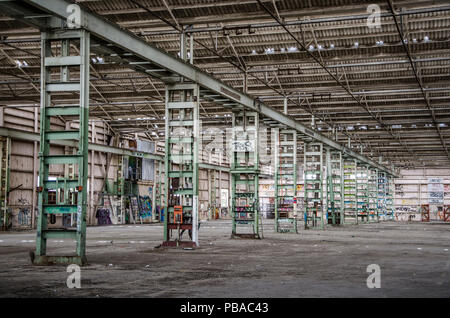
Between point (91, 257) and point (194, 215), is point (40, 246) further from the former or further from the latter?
point (194, 215)

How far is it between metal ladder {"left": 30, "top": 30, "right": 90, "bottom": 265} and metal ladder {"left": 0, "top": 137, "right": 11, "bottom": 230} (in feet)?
64.1

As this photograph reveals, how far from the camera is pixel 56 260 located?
36.0 ft

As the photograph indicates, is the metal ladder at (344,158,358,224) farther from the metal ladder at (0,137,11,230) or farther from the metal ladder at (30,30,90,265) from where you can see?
the metal ladder at (30,30,90,265)

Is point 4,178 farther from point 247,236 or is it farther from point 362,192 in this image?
point 362,192

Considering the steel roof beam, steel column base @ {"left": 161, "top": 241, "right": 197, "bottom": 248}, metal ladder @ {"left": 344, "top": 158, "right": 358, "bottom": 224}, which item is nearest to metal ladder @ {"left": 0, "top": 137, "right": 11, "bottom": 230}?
the steel roof beam

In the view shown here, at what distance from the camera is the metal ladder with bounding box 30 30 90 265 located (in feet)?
35.9

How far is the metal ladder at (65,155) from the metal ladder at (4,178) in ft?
64.1

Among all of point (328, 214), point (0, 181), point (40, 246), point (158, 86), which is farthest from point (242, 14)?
point (328, 214)

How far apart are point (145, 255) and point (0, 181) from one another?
62.6ft

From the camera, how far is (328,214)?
122ft

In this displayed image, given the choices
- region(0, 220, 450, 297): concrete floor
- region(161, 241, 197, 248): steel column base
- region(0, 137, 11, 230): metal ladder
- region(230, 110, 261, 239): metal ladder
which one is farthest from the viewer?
region(0, 137, 11, 230): metal ladder

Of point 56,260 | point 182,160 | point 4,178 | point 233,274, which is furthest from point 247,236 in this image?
point 4,178

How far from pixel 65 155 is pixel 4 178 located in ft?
68.0

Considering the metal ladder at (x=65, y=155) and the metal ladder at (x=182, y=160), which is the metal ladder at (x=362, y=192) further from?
the metal ladder at (x=65, y=155)
